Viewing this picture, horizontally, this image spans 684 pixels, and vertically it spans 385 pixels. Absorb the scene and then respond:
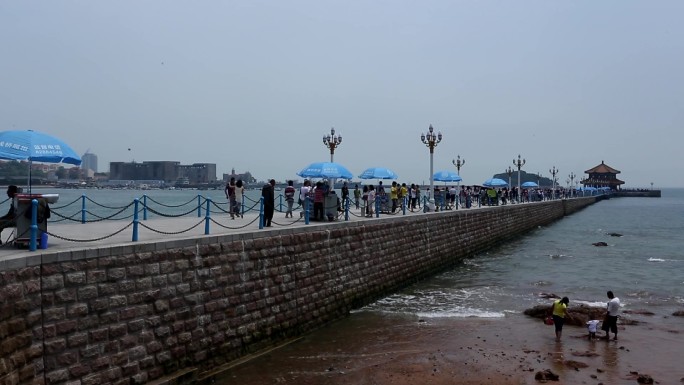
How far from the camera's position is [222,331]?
12188mm

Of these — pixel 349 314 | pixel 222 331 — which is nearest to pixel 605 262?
pixel 349 314

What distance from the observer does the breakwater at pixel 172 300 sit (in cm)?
845

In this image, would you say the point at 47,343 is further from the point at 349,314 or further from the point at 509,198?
the point at 509,198

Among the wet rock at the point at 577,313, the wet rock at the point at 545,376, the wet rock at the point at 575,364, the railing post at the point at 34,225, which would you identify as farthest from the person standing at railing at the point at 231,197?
the wet rock at the point at 575,364

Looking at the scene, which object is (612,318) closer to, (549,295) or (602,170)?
(549,295)

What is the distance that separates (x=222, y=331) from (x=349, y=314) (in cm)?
618

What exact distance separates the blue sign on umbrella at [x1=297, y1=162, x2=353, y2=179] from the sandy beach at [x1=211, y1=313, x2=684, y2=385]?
5.74 m

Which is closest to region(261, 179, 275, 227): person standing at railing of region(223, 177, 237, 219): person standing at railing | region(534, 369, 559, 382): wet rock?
region(223, 177, 237, 219): person standing at railing

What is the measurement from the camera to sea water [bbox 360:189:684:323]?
65.5ft

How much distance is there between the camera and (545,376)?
Answer: 12.5m

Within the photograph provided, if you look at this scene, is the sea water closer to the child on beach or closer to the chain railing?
the child on beach

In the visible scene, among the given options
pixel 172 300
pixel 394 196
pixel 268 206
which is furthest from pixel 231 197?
pixel 172 300

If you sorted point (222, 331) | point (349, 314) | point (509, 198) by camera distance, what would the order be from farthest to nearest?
point (509, 198) < point (349, 314) < point (222, 331)

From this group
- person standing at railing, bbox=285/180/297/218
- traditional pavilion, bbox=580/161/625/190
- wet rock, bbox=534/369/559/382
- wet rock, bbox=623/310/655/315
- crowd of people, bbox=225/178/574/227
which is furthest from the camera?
traditional pavilion, bbox=580/161/625/190
